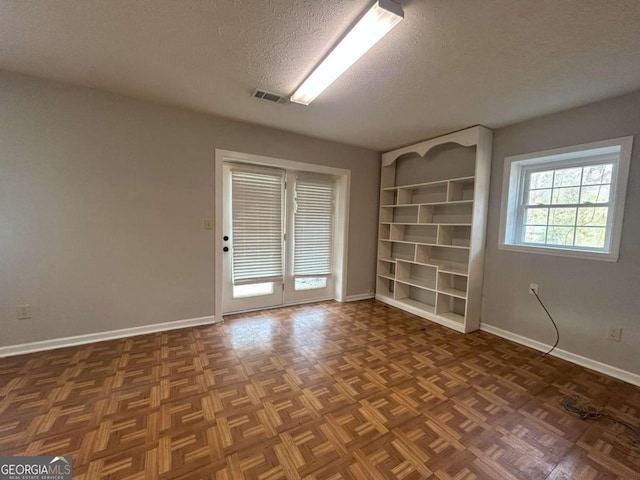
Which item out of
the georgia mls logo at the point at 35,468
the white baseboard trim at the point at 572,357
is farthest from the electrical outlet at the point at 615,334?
the georgia mls logo at the point at 35,468

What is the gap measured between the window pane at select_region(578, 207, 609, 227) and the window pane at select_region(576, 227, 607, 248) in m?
0.05

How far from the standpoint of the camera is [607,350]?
2.41 meters

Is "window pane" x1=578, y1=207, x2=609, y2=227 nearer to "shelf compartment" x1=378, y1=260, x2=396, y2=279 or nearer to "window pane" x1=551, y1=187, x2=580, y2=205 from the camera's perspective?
"window pane" x1=551, y1=187, x2=580, y2=205

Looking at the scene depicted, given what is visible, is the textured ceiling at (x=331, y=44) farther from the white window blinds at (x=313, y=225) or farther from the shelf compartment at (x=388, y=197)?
the shelf compartment at (x=388, y=197)

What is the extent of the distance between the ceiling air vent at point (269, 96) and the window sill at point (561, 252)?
2.97 m

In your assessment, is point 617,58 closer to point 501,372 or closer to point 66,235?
point 501,372

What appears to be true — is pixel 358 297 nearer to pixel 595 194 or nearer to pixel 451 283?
pixel 451 283

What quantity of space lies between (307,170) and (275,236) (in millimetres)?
1062

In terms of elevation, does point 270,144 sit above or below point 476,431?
above

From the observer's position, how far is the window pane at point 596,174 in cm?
250

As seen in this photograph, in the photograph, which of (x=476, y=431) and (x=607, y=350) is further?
(x=607, y=350)

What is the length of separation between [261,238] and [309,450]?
261 centimetres

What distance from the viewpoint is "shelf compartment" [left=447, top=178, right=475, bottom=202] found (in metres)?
3.44

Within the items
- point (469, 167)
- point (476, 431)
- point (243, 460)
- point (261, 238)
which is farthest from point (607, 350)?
point (261, 238)
